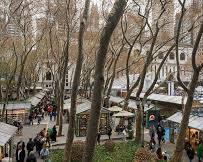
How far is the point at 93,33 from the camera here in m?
40.1

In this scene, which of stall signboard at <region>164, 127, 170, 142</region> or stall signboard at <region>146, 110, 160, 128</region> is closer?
stall signboard at <region>164, 127, 170, 142</region>

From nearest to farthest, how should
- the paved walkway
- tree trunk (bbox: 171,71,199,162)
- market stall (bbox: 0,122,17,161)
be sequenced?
tree trunk (bbox: 171,71,199,162)
market stall (bbox: 0,122,17,161)
the paved walkway

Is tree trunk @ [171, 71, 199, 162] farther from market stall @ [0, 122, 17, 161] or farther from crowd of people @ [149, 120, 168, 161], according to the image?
market stall @ [0, 122, 17, 161]

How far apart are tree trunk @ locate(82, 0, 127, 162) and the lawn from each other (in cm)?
972

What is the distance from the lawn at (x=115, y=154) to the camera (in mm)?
17489

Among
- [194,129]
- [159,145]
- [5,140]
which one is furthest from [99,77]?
[159,145]

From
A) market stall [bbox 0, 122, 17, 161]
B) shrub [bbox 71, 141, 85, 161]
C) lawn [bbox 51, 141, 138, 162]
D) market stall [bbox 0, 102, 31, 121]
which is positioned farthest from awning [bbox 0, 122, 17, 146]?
market stall [bbox 0, 102, 31, 121]

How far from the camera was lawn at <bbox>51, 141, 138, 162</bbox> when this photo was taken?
17.5 meters

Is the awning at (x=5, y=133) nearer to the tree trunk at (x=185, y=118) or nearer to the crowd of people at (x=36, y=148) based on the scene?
the crowd of people at (x=36, y=148)

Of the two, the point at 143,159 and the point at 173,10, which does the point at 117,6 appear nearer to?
the point at 143,159

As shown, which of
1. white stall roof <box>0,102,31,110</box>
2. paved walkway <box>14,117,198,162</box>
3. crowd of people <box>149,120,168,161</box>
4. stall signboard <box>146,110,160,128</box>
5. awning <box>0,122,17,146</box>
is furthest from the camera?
white stall roof <box>0,102,31,110</box>

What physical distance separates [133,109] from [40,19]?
11.9m

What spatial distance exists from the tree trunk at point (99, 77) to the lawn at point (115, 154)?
31.9 feet

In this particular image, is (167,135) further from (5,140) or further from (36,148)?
(5,140)
